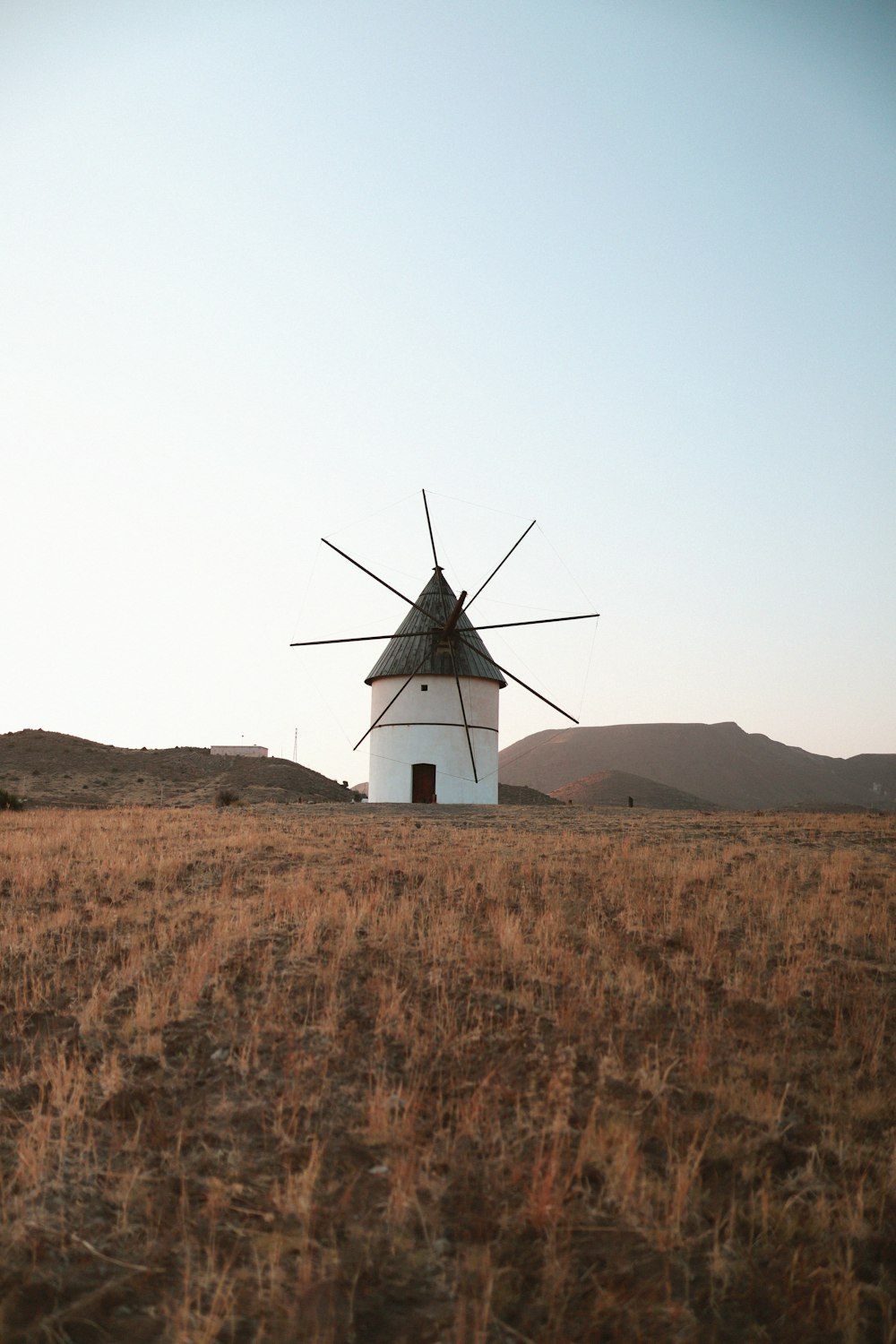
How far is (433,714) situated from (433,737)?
0.75 metres

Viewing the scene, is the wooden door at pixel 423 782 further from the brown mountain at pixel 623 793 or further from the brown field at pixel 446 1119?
the brown mountain at pixel 623 793

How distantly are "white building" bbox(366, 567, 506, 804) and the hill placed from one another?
30.0 feet

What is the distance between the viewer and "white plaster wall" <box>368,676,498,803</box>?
30031 millimetres

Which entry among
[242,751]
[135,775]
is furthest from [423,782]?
[242,751]

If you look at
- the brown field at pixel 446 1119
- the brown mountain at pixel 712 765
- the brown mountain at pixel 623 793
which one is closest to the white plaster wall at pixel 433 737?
the brown field at pixel 446 1119

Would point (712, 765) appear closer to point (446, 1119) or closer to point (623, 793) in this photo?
point (623, 793)

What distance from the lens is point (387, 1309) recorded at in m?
4.01

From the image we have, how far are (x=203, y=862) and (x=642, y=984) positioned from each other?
7.51 meters

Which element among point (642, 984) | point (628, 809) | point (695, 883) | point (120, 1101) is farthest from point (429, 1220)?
point (628, 809)

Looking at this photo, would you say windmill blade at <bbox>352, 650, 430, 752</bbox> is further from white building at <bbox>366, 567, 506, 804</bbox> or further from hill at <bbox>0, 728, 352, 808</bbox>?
hill at <bbox>0, 728, 352, 808</bbox>

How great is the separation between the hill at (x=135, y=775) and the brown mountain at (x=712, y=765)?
62201 mm

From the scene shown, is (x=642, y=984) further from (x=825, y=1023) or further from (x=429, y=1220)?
(x=429, y=1220)

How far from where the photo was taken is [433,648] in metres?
30.4

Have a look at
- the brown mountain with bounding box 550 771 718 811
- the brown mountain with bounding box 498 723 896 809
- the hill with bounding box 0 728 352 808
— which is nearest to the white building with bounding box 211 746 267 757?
the hill with bounding box 0 728 352 808
